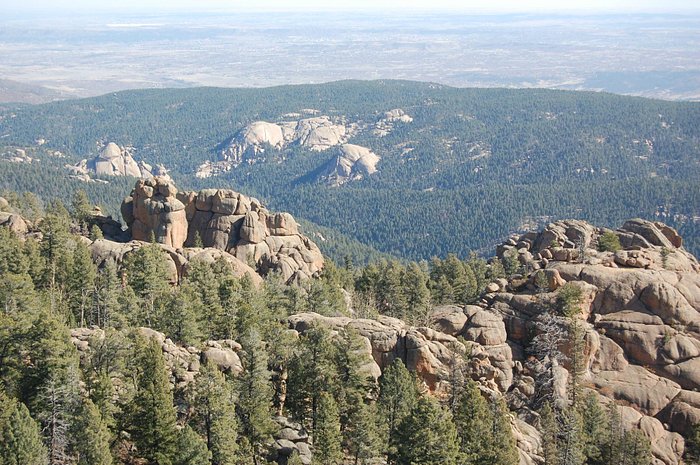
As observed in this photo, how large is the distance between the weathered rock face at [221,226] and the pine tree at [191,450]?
49.1 metres

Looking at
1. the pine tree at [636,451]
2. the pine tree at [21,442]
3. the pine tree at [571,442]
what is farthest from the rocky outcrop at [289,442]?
the pine tree at [636,451]

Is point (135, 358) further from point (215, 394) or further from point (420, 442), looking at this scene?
point (420, 442)

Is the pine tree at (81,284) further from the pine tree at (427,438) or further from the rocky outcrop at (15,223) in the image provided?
Result: the pine tree at (427,438)

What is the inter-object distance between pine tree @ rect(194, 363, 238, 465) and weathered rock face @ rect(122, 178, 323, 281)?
149 ft

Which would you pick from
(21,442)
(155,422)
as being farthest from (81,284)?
(21,442)

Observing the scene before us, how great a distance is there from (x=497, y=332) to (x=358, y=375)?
17.5m

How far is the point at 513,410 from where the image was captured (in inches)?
2367

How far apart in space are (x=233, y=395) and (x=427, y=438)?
12010 millimetres

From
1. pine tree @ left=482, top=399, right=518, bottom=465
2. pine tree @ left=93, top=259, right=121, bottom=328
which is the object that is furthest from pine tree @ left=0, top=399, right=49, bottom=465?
pine tree @ left=482, top=399, right=518, bottom=465

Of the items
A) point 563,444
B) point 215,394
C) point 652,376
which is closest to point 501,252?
point 652,376

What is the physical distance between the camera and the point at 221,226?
95938mm

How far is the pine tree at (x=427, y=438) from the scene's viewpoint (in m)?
45.1

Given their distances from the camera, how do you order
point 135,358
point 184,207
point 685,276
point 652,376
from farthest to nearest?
point 184,207 < point 685,276 < point 652,376 < point 135,358

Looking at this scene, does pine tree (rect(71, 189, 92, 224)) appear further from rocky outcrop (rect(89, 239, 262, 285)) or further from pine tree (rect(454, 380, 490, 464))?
pine tree (rect(454, 380, 490, 464))
